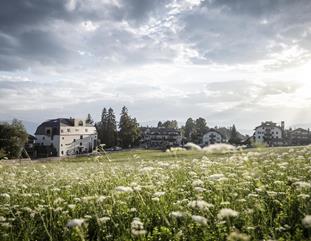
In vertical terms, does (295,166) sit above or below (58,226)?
above

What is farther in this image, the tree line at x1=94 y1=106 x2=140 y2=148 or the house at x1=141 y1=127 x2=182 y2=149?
the house at x1=141 y1=127 x2=182 y2=149

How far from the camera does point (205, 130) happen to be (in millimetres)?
154000

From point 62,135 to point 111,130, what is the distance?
673 inches

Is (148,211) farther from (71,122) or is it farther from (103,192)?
(71,122)

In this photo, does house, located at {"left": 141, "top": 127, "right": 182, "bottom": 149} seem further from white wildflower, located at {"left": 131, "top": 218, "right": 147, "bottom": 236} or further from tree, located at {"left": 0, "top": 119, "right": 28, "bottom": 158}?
white wildflower, located at {"left": 131, "top": 218, "right": 147, "bottom": 236}

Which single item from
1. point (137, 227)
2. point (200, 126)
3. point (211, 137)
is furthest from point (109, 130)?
point (137, 227)

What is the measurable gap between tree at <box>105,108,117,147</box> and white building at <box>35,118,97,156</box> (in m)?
5.80

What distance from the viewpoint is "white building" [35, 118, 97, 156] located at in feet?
349

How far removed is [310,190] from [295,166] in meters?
3.77

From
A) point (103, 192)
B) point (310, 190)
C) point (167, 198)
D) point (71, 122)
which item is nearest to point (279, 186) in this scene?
point (310, 190)

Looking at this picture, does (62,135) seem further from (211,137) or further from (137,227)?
(137,227)

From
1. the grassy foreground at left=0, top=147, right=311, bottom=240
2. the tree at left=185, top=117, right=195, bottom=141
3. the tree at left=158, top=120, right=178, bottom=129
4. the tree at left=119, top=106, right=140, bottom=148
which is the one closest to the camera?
the grassy foreground at left=0, top=147, right=311, bottom=240

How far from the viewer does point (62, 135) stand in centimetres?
10631

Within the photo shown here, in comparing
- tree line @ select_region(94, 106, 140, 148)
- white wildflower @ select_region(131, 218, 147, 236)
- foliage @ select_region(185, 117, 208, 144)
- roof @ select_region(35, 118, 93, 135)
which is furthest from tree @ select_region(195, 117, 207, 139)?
white wildflower @ select_region(131, 218, 147, 236)
